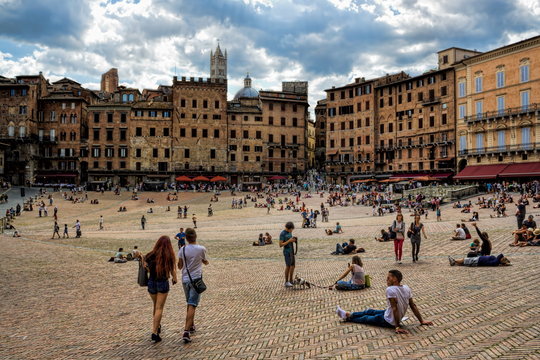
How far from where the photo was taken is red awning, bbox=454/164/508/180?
49.7 metres

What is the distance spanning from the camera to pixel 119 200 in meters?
54.7

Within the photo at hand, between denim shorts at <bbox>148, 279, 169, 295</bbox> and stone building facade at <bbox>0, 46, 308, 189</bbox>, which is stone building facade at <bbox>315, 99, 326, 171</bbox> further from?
denim shorts at <bbox>148, 279, 169, 295</bbox>

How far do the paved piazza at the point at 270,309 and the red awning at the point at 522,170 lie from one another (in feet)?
105

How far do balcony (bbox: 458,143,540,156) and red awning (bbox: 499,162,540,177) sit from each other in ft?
5.70

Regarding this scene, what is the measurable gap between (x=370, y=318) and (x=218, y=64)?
440 ft

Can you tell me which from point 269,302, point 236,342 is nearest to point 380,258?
point 269,302

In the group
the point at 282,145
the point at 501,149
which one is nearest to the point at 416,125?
the point at 501,149

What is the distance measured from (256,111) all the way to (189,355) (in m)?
71.8

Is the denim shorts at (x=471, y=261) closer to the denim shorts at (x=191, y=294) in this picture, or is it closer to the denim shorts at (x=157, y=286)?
the denim shorts at (x=191, y=294)

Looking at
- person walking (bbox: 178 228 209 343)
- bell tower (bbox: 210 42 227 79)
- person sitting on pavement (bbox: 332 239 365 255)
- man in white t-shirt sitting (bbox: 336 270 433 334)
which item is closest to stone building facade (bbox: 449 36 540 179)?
person sitting on pavement (bbox: 332 239 365 255)

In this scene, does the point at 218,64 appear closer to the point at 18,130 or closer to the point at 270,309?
the point at 18,130

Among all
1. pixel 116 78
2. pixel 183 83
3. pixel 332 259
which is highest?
pixel 116 78

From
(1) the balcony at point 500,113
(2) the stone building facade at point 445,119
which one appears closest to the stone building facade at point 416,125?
(2) the stone building facade at point 445,119

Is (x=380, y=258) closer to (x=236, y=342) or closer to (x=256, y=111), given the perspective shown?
(x=236, y=342)
